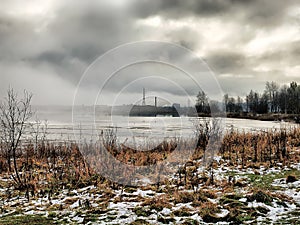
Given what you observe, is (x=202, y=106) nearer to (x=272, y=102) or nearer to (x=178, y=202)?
(x=178, y=202)

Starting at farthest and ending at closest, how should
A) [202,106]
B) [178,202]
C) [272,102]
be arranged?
[272,102] → [202,106] → [178,202]

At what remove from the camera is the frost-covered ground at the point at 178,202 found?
5.19 metres

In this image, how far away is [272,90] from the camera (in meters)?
98.0

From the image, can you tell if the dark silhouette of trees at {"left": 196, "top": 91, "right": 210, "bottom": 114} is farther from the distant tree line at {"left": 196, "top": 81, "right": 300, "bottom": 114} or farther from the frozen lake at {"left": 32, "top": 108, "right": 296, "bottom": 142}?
the distant tree line at {"left": 196, "top": 81, "right": 300, "bottom": 114}

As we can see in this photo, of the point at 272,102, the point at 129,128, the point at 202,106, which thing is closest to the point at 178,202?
the point at 202,106

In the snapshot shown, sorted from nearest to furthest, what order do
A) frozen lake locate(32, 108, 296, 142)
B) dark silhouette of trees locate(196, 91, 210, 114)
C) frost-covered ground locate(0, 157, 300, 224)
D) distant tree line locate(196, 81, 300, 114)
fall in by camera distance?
frost-covered ground locate(0, 157, 300, 224), dark silhouette of trees locate(196, 91, 210, 114), frozen lake locate(32, 108, 296, 142), distant tree line locate(196, 81, 300, 114)

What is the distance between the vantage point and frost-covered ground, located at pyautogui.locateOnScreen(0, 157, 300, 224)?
5191 mm

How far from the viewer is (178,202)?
6.07m

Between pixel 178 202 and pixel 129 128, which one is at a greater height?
pixel 129 128

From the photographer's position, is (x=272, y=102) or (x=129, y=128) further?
(x=272, y=102)

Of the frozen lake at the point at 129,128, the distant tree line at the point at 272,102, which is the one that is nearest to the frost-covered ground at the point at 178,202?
the frozen lake at the point at 129,128

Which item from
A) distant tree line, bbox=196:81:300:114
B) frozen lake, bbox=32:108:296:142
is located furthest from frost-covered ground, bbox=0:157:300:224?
distant tree line, bbox=196:81:300:114

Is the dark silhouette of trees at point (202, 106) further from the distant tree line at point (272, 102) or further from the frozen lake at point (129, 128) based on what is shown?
the distant tree line at point (272, 102)

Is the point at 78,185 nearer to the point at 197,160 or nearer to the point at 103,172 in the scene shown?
the point at 103,172
